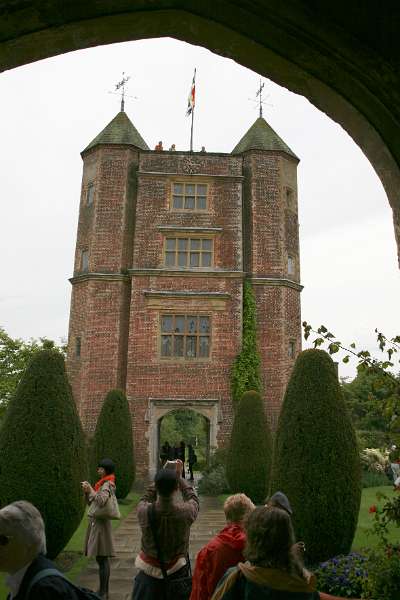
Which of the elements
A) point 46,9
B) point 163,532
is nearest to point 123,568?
point 163,532

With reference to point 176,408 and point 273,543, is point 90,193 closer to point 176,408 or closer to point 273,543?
point 176,408

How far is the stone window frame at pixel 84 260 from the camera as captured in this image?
795 inches

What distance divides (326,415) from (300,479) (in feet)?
3.33

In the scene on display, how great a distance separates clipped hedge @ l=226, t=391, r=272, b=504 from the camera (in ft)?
47.4

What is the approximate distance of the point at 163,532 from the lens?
11.9ft

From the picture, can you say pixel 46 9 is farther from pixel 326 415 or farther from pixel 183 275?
pixel 183 275

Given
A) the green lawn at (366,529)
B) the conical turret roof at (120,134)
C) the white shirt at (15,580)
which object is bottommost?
the green lawn at (366,529)

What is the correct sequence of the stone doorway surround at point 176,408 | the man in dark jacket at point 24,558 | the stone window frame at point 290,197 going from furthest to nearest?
the stone window frame at point 290,197 → the stone doorway surround at point 176,408 → the man in dark jacket at point 24,558

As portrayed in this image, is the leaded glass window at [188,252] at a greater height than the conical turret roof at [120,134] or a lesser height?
lesser

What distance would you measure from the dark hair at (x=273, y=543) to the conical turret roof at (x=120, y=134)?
20734 millimetres

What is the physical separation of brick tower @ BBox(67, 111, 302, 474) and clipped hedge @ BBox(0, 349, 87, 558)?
34.3ft

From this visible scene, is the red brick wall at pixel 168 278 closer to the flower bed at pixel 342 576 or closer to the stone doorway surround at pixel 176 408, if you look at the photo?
the stone doorway surround at pixel 176 408

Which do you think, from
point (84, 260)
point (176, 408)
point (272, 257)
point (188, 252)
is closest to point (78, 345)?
point (84, 260)

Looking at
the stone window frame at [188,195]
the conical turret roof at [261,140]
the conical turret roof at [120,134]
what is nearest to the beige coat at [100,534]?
the stone window frame at [188,195]
